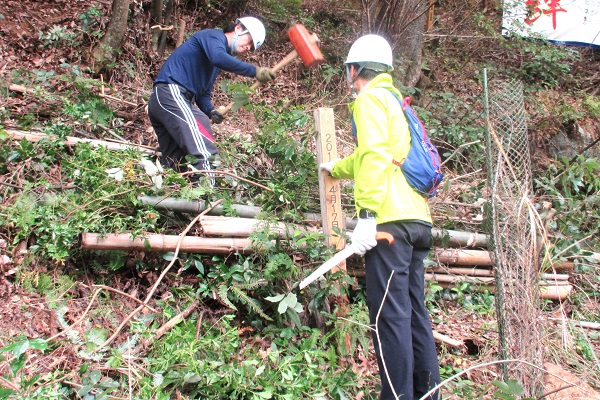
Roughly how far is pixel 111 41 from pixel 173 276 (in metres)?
3.77

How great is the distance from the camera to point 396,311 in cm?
315

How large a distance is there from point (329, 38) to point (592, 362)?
5.94 m

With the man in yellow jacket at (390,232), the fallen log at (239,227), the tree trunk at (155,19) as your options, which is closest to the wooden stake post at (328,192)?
the fallen log at (239,227)

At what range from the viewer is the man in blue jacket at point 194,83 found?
4.69 metres

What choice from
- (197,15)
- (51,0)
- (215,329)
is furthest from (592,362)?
(51,0)

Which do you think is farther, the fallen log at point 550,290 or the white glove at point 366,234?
the fallen log at point 550,290

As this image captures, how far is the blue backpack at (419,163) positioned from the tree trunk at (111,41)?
4.49m

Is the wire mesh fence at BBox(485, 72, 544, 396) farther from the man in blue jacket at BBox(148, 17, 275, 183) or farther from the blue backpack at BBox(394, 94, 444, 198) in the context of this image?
the man in blue jacket at BBox(148, 17, 275, 183)

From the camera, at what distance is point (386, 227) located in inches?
125

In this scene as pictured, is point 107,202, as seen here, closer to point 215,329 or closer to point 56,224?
point 56,224

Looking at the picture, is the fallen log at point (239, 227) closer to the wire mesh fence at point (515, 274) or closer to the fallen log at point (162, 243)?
the fallen log at point (162, 243)

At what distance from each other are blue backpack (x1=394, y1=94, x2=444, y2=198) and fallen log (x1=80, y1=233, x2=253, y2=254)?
141 centimetres

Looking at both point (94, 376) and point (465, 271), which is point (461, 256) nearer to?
point (465, 271)

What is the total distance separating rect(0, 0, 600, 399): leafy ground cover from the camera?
3426 millimetres
